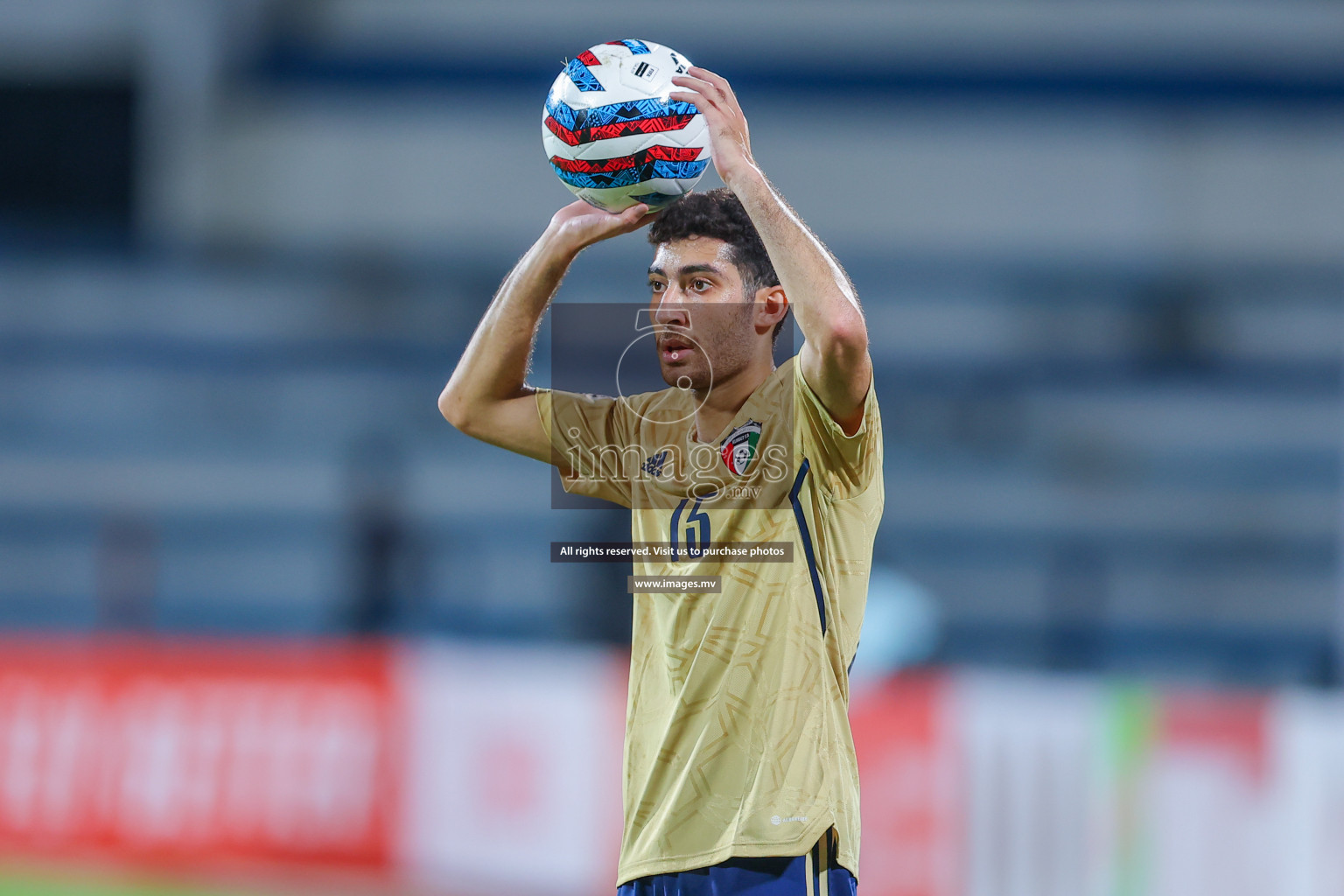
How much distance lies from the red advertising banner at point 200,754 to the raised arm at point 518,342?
14.5 feet

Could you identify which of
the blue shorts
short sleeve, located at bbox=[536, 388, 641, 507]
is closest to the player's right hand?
short sleeve, located at bbox=[536, 388, 641, 507]

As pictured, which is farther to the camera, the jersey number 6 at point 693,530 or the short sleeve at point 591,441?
the short sleeve at point 591,441

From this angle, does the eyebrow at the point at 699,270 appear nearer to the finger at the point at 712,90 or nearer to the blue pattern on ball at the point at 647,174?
the blue pattern on ball at the point at 647,174

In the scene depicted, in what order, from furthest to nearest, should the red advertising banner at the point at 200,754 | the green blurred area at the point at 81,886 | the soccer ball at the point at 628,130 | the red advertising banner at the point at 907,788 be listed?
1. the red advertising banner at the point at 200,754
2. the green blurred area at the point at 81,886
3. the red advertising banner at the point at 907,788
4. the soccer ball at the point at 628,130

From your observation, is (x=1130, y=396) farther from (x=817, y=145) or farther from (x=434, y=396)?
(x=434, y=396)

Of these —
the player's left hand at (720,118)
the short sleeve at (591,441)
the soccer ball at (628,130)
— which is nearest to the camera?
the player's left hand at (720,118)

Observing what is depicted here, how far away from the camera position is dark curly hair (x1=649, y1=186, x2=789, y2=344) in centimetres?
297

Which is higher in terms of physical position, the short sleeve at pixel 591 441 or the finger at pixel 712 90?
the finger at pixel 712 90

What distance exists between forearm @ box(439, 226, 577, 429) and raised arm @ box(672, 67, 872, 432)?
436 millimetres

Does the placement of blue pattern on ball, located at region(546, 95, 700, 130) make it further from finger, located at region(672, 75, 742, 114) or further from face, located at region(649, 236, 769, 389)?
face, located at region(649, 236, 769, 389)

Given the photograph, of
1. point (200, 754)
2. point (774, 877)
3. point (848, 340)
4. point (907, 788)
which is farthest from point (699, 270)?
point (200, 754)

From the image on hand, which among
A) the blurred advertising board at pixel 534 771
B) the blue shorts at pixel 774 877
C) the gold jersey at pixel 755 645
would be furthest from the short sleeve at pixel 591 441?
the blurred advertising board at pixel 534 771

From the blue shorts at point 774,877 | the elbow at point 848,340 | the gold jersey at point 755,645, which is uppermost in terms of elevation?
the elbow at point 848,340

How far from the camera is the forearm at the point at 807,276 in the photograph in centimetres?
265
